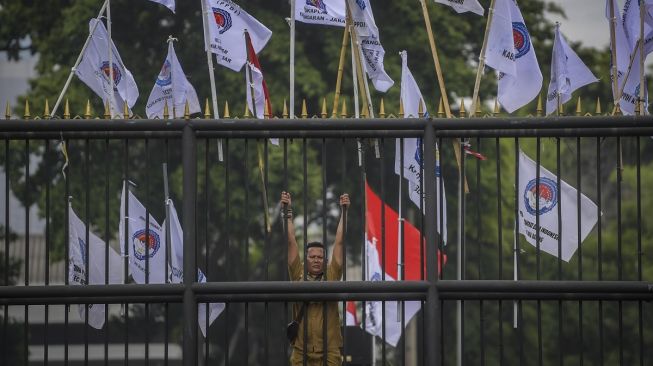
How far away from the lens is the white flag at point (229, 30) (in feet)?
35.2

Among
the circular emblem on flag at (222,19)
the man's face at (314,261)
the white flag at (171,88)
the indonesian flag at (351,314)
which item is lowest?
the indonesian flag at (351,314)

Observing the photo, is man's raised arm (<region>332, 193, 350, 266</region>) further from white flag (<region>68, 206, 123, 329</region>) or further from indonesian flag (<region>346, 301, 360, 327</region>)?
indonesian flag (<region>346, 301, 360, 327</region>)

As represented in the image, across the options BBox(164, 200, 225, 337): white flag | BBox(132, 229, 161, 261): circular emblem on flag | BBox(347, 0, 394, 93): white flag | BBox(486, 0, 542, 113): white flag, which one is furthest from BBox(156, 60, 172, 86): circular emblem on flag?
BBox(486, 0, 542, 113): white flag

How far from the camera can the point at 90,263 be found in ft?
28.4

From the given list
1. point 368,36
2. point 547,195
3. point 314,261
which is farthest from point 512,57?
point 314,261

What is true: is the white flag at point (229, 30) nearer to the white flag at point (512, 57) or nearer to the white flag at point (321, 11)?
the white flag at point (321, 11)

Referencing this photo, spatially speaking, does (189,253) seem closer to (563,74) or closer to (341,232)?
(341,232)

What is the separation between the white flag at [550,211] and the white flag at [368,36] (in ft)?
6.17

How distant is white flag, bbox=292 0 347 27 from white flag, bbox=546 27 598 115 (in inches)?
72.9

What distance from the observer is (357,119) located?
840 centimetres

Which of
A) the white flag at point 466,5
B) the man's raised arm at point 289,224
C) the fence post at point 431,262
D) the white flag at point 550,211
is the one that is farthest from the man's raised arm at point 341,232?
the white flag at point 466,5

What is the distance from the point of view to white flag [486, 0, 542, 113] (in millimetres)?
10094

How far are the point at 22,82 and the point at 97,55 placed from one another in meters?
35.3

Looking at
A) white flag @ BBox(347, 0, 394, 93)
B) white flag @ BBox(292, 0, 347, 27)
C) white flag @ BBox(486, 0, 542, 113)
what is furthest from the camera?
white flag @ BBox(292, 0, 347, 27)
